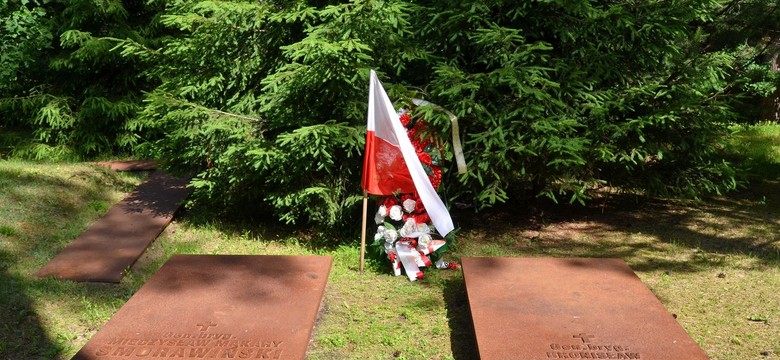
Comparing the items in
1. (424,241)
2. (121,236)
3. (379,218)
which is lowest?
(121,236)

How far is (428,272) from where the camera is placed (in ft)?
18.7

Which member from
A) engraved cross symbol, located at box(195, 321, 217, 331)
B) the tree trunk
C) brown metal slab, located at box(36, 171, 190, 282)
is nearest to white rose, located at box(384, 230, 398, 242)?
engraved cross symbol, located at box(195, 321, 217, 331)

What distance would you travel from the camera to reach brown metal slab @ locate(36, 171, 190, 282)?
17.8 ft

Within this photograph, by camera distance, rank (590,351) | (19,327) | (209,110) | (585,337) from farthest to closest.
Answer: (209,110)
(19,327)
(585,337)
(590,351)

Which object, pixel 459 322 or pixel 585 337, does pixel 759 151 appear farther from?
pixel 585 337

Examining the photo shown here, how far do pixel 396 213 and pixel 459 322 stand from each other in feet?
3.61

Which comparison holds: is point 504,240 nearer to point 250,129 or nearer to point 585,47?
point 585,47

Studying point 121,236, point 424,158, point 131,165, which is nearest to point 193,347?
point 424,158

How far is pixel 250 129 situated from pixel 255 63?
64cm

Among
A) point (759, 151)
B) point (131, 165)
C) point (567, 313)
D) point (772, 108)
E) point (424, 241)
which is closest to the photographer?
point (567, 313)

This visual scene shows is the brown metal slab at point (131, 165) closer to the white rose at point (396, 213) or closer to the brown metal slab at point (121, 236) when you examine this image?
the brown metal slab at point (121, 236)

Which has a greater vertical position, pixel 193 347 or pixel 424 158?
pixel 424 158

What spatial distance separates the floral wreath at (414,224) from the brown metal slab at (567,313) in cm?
60

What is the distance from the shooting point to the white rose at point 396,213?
559 cm
